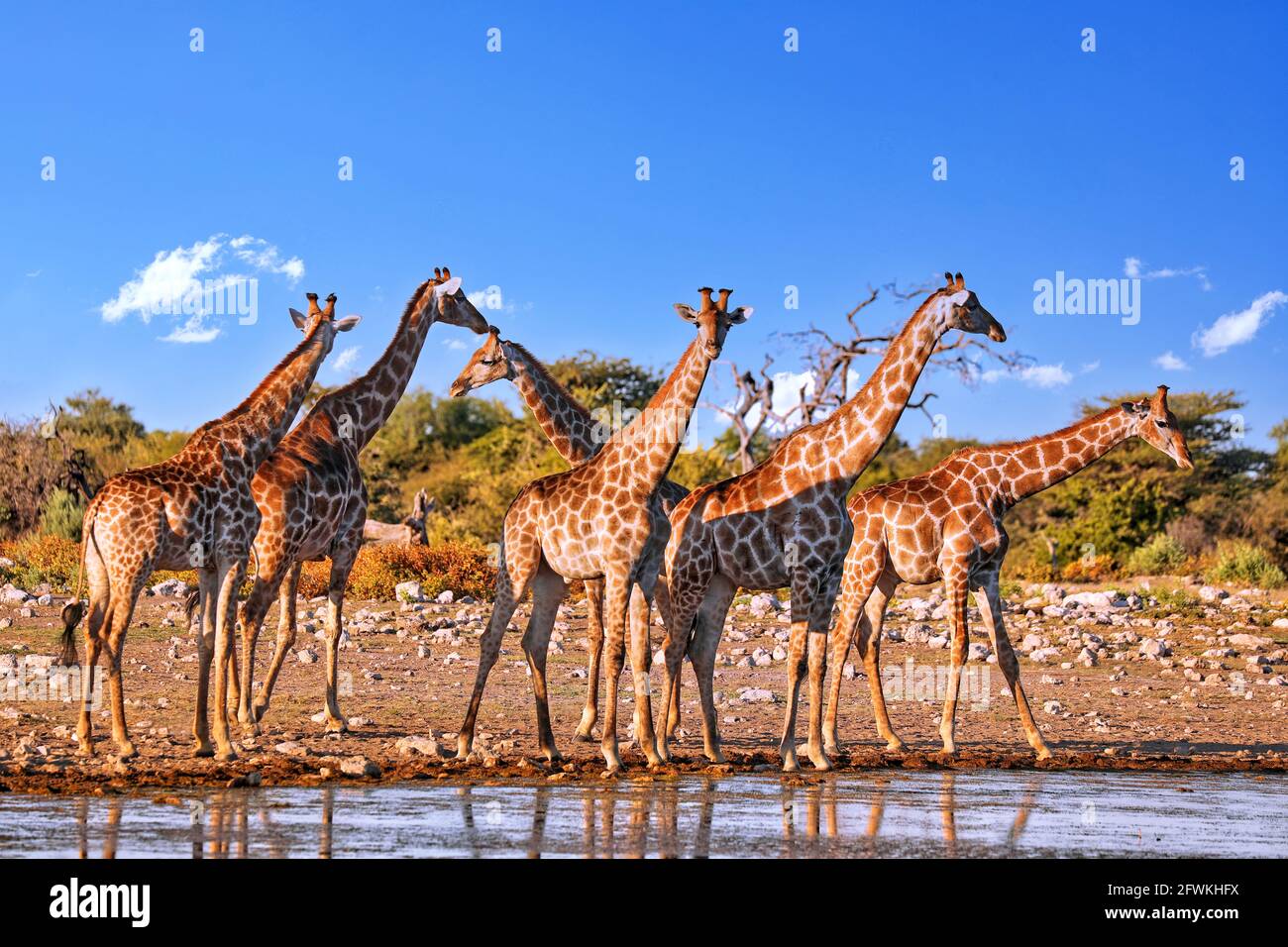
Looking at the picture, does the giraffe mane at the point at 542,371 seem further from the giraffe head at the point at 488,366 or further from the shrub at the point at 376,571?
the shrub at the point at 376,571

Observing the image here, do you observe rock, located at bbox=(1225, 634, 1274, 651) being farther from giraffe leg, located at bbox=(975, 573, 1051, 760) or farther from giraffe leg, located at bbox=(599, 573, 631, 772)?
giraffe leg, located at bbox=(599, 573, 631, 772)

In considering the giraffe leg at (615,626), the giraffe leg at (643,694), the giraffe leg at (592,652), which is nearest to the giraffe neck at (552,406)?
the giraffe leg at (592,652)

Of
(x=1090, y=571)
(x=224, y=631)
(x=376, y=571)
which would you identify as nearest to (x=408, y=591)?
(x=376, y=571)

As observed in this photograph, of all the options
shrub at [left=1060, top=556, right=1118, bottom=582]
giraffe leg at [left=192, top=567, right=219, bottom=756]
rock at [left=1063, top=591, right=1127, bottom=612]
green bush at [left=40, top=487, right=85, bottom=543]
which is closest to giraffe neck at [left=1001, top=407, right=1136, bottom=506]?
giraffe leg at [left=192, top=567, right=219, bottom=756]

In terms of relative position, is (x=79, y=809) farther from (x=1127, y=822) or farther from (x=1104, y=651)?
(x=1104, y=651)

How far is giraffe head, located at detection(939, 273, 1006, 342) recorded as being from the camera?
1252 centimetres

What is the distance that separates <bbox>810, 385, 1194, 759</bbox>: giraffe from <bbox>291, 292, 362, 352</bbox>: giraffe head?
15.1ft

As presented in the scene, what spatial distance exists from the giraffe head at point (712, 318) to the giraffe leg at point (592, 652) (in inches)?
83.1

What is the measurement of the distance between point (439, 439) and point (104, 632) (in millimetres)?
49870

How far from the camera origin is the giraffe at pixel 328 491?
13.1 m

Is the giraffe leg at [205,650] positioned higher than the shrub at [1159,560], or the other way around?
the shrub at [1159,560]

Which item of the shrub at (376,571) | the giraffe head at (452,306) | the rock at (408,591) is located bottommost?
the rock at (408,591)

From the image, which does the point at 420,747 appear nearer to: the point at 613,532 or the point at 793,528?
the point at 613,532
